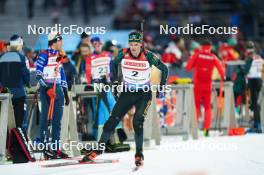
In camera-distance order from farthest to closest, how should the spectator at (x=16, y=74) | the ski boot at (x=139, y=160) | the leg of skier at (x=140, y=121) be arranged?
the spectator at (x=16, y=74), the leg of skier at (x=140, y=121), the ski boot at (x=139, y=160)

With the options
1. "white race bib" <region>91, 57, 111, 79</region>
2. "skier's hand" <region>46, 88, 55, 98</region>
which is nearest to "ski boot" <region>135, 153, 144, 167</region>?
"skier's hand" <region>46, 88, 55, 98</region>

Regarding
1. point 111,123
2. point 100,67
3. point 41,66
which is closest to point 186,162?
point 111,123

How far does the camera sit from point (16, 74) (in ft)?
53.8

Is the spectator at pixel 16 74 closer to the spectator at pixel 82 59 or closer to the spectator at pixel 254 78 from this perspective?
the spectator at pixel 82 59

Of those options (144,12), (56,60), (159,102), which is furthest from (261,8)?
(56,60)

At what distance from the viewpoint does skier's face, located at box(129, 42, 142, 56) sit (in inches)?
594

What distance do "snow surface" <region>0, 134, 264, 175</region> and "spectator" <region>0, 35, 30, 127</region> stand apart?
3.70 feet

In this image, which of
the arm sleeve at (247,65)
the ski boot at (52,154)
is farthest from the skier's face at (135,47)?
the arm sleeve at (247,65)

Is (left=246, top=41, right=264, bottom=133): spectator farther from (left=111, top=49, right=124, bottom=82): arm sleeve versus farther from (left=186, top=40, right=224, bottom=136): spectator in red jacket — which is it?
(left=111, top=49, right=124, bottom=82): arm sleeve

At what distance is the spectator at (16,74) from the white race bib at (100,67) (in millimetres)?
2112

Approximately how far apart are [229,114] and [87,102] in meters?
3.49

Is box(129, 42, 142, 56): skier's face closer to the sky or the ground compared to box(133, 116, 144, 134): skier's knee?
closer to the sky

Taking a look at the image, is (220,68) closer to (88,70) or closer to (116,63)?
(88,70)

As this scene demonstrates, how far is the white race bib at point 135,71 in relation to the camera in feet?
50.0
